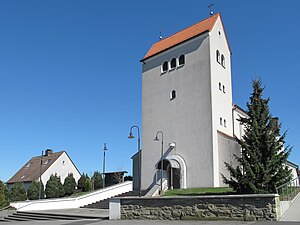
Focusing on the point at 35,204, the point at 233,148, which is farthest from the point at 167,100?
the point at 35,204

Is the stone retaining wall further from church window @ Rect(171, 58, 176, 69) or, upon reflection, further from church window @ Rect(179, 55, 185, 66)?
church window @ Rect(171, 58, 176, 69)

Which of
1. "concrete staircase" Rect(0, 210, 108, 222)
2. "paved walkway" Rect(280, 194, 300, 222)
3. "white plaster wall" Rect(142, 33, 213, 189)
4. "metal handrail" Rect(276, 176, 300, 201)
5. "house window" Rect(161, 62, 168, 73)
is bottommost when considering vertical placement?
"concrete staircase" Rect(0, 210, 108, 222)

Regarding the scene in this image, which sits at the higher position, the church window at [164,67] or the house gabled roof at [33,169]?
the church window at [164,67]

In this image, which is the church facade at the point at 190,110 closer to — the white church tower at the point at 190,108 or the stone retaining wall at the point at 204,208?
the white church tower at the point at 190,108

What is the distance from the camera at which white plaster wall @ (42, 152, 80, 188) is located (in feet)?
177

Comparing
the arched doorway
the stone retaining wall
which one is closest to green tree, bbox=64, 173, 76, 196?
the arched doorway

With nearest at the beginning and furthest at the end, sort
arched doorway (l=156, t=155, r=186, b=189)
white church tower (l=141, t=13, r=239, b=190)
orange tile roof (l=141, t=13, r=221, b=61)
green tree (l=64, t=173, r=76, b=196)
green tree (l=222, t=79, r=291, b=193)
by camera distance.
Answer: green tree (l=222, t=79, r=291, b=193) < white church tower (l=141, t=13, r=239, b=190) < arched doorway (l=156, t=155, r=186, b=189) < orange tile roof (l=141, t=13, r=221, b=61) < green tree (l=64, t=173, r=76, b=196)

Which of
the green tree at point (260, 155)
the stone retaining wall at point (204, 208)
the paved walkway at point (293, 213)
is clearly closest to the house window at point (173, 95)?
the green tree at point (260, 155)

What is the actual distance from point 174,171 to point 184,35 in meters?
12.7

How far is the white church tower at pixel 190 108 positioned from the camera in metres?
28.4

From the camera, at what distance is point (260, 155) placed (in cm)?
1933

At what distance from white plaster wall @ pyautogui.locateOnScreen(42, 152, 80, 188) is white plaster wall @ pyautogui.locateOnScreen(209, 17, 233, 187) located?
32670 millimetres

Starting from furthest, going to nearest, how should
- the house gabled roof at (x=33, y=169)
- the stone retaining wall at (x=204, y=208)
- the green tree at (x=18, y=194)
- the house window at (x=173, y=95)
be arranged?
the house gabled roof at (x=33, y=169) < the green tree at (x=18, y=194) < the house window at (x=173, y=95) < the stone retaining wall at (x=204, y=208)

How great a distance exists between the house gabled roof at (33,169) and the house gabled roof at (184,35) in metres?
28.9
